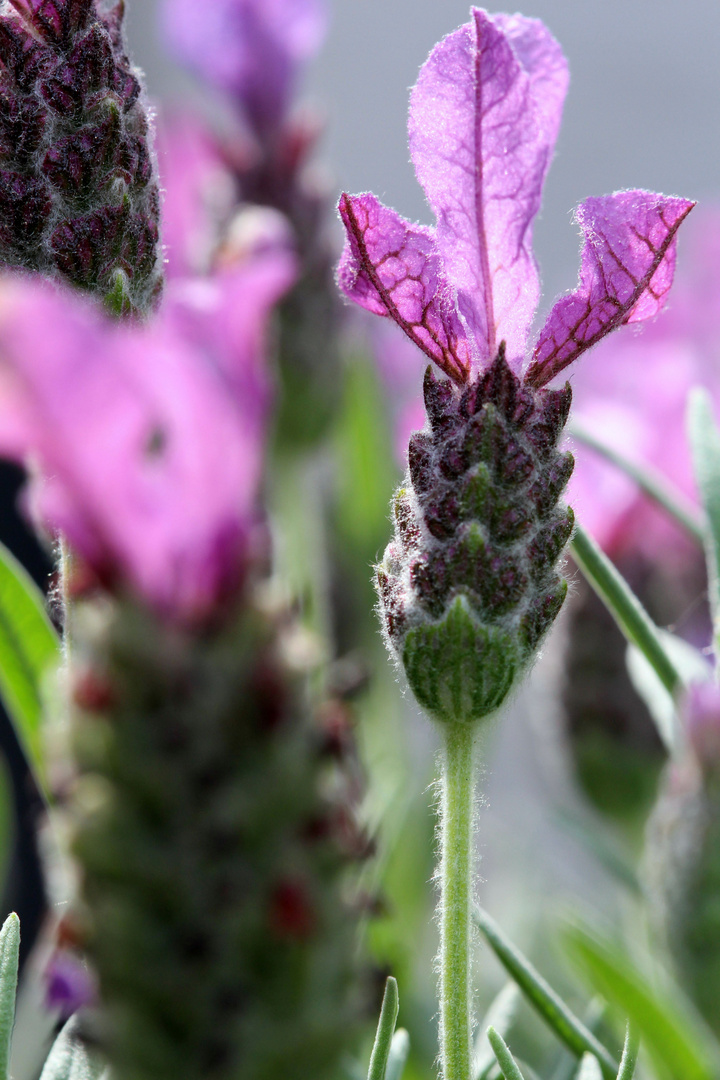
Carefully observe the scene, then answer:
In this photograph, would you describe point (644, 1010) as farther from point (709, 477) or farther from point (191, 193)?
point (191, 193)

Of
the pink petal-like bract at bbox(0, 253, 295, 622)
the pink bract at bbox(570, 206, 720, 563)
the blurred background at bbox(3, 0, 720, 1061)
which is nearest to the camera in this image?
the pink petal-like bract at bbox(0, 253, 295, 622)

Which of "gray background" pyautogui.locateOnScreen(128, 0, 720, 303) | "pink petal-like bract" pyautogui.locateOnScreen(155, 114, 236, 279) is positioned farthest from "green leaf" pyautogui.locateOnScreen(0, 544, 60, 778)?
"gray background" pyautogui.locateOnScreen(128, 0, 720, 303)

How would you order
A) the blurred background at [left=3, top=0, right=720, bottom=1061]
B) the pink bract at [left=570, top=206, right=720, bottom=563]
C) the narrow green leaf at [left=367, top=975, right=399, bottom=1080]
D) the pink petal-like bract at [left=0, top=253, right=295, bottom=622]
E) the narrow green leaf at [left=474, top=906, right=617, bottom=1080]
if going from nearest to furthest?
1. the pink petal-like bract at [left=0, top=253, right=295, bottom=622]
2. the narrow green leaf at [left=367, top=975, right=399, bottom=1080]
3. the narrow green leaf at [left=474, top=906, right=617, bottom=1080]
4. the pink bract at [left=570, top=206, right=720, bottom=563]
5. the blurred background at [left=3, top=0, right=720, bottom=1061]

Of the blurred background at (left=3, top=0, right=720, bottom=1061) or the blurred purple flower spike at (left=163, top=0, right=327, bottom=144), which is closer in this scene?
the blurred purple flower spike at (left=163, top=0, right=327, bottom=144)

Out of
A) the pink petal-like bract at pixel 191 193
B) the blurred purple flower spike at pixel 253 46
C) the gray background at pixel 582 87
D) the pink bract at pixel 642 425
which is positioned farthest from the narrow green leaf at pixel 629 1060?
the gray background at pixel 582 87

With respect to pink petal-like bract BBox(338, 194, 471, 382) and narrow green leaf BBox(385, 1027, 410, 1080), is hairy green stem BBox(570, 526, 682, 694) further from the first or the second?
narrow green leaf BBox(385, 1027, 410, 1080)

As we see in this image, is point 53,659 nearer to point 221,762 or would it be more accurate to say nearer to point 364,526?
point 221,762

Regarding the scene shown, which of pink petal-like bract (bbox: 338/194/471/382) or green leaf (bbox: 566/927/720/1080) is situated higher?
pink petal-like bract (bbox: 338/194/471/382)

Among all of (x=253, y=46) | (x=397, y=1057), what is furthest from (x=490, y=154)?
(x=253, y=46)
